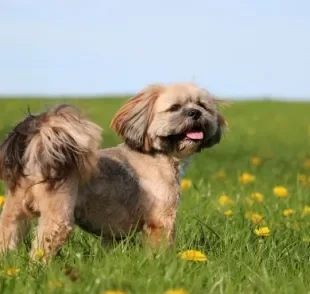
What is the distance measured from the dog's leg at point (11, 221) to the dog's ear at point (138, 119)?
1104mm

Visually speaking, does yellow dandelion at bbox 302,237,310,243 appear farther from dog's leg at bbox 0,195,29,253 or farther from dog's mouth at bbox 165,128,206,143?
dog's leg at bbox 0,195,29,253

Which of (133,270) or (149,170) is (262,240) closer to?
(149,170)

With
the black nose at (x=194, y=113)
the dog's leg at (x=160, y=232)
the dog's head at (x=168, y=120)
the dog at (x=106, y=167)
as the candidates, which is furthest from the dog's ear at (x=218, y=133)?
the dog's leg at (x=160, y=232)

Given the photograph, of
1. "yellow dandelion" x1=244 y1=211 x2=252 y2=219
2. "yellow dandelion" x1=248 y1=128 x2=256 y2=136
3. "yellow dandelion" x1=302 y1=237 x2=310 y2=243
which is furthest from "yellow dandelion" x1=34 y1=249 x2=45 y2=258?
"yellow dandelion" x1=248 y1=128 x2=256 y2=136

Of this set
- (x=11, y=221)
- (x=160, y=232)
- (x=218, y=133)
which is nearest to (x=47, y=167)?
(x=11, y=221)

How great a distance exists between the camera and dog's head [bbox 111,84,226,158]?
6422mm

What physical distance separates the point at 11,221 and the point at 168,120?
143 centimetres

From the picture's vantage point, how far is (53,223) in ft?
18.4

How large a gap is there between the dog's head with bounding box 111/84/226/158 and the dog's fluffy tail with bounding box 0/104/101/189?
72 cm

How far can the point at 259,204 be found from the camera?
931cm

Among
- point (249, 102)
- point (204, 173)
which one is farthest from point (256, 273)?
point (249, 102)

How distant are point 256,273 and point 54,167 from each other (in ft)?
4.80

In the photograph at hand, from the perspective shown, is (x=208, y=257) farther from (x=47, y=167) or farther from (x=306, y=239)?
(x=306, y=239)

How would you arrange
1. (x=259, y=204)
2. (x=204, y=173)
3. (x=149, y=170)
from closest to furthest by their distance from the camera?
(x=149, y=170)
(x=259, y=204)
(x=204, y=173)
